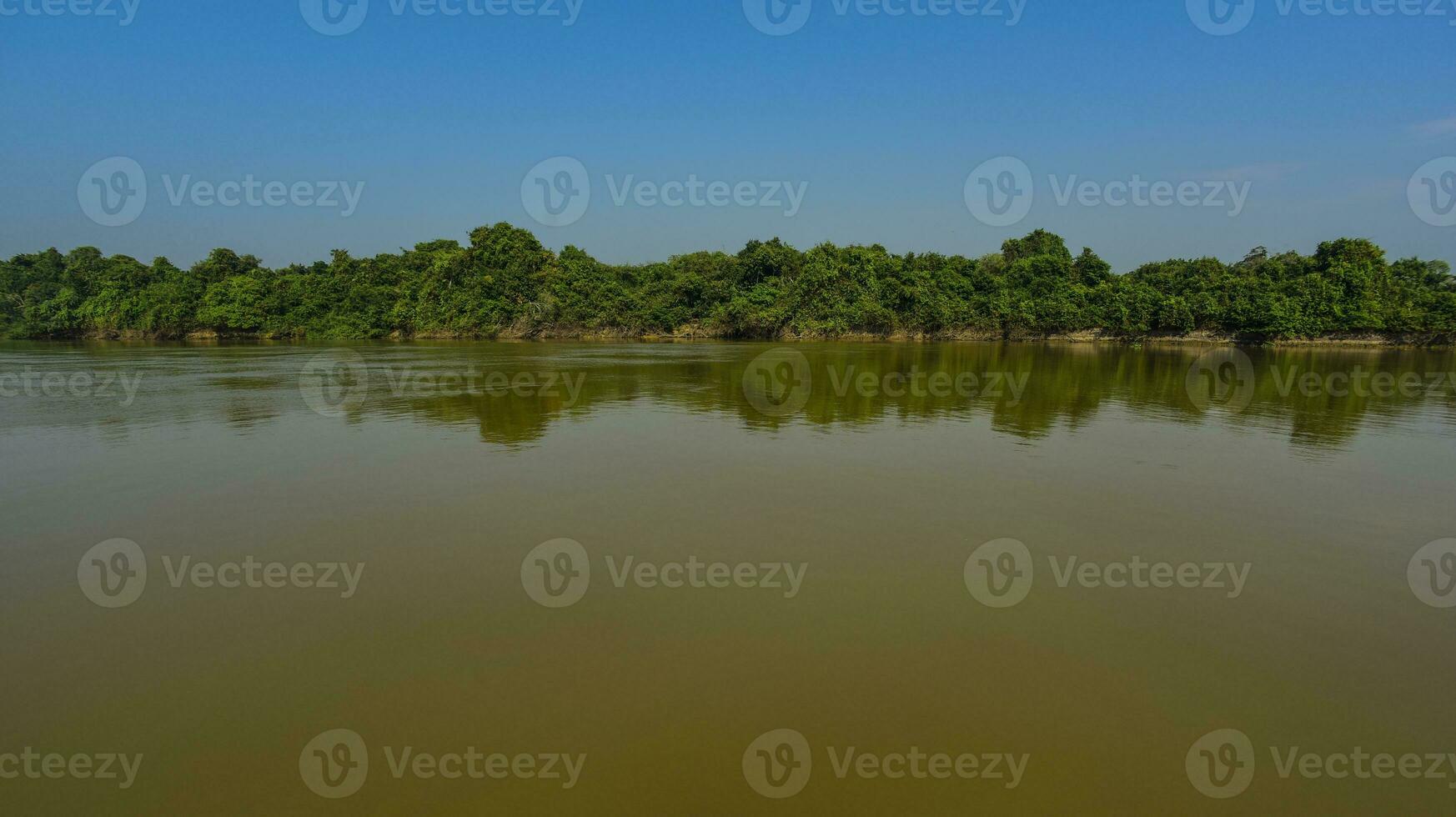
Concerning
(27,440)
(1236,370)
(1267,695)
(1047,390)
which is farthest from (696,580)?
(1236,370)

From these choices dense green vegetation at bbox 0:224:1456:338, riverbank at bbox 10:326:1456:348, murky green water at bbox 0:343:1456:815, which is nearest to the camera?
murky green water at bbox 0:343:1456:815

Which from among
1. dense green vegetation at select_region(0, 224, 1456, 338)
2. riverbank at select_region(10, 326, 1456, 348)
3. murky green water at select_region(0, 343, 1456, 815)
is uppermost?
dense green vegetation at select_region(0, 224, 1456, 338)

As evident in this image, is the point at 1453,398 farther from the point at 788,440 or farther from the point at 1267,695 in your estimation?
the point at 1267,695

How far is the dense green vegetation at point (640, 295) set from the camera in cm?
6231

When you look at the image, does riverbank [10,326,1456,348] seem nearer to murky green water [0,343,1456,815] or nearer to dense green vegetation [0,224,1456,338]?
dense green vegetation [0,224,1456,338]

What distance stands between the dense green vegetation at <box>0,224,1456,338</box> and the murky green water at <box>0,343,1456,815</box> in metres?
54.6

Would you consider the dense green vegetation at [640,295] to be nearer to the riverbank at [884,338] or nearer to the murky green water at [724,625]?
the riverbank at [884,338]

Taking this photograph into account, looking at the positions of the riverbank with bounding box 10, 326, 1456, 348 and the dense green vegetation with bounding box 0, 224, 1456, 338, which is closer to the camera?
the riverbank with bounding box 10, 326, 1456, 348

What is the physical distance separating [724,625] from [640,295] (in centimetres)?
7035

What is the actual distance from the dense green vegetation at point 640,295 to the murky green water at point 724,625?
179 ft

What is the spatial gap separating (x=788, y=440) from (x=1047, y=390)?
12.3 meters

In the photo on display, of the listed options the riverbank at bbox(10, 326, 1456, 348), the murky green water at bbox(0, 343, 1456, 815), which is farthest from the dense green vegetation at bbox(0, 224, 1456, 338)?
the murky green water at bbox(0, 343, 1456, 815)

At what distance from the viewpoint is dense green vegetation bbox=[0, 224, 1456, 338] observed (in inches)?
2453

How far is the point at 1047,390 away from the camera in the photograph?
2098cm
